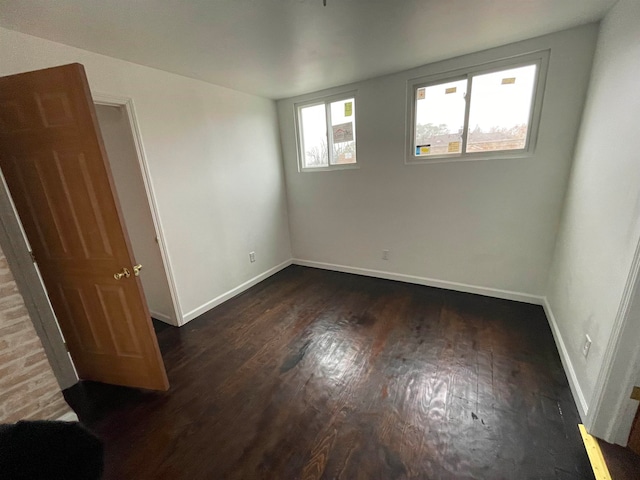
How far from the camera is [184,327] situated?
9.07ft

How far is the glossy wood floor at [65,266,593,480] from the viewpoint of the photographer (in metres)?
1.40

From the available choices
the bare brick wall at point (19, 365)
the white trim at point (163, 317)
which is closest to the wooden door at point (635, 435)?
the bare brick wall at point (19, 365)

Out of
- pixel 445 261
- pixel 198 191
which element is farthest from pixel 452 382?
pixel 198 191

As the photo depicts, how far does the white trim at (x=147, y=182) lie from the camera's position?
2.10 metres

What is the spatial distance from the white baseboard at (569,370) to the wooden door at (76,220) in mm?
2786

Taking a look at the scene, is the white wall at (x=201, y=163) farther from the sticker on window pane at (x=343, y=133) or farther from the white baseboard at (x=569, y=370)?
the white baseboard at (x=569, y=370)

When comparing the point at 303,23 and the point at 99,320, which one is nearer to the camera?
the point at 303,23

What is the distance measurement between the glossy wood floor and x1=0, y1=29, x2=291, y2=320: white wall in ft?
2.38

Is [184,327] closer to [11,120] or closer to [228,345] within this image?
[228,345]

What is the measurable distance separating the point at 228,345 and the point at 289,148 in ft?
9.23

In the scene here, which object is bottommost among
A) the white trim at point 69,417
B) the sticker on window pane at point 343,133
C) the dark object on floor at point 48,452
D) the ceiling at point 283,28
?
the white trim at point 69,417

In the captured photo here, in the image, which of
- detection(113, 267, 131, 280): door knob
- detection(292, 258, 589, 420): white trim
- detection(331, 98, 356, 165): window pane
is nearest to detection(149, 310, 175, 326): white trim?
detection(113, 267, 131, 280): door knob

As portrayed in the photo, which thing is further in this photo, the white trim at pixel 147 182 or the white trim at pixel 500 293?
the white trim at pixel 147 182

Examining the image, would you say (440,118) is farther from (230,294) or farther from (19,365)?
(19,365)
